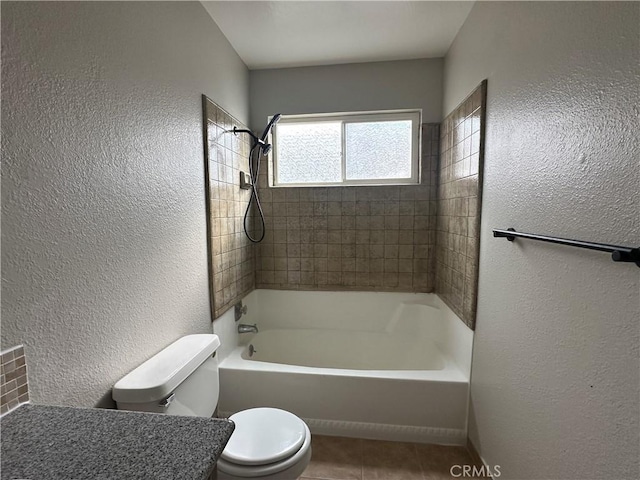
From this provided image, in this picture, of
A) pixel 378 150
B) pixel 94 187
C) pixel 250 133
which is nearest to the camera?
pixel 94 187

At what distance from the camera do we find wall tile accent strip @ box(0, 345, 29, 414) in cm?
70

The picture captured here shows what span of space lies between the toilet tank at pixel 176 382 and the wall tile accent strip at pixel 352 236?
1.18 m

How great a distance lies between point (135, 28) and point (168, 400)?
1.38 meters

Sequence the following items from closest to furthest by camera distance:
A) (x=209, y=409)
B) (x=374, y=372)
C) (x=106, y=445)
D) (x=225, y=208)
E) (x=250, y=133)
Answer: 1. (x=106, y=445)
2. (x=209, y=409)
3. (x=374, y=372)
4. (x=225, y=208)
5. (x=250, y=133)

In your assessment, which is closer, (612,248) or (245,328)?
(612,248)

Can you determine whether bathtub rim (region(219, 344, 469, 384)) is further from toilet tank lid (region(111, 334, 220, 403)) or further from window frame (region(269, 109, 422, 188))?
window frame (region(269, 109, 422, 188))

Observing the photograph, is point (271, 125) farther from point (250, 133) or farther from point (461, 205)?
point (461, 205)

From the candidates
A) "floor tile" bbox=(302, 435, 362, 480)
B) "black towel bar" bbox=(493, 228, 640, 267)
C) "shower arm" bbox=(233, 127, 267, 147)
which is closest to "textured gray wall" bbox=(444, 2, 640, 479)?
"black towel bar" bbox=(493, 228, 640, 267)

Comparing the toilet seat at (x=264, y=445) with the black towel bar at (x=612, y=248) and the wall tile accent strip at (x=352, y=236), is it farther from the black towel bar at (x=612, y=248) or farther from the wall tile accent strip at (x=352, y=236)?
the wall tile accent strip at (x=352, y=236)

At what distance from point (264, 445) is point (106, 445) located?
0.72 metres

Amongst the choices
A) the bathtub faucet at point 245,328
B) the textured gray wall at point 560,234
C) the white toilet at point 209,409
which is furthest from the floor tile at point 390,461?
the bathtub faucet at point 245,328

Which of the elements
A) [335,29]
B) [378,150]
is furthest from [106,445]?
[378,150]

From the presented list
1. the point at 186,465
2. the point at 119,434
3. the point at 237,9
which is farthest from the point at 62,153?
the point at 237,9

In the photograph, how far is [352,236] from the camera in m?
2.44
